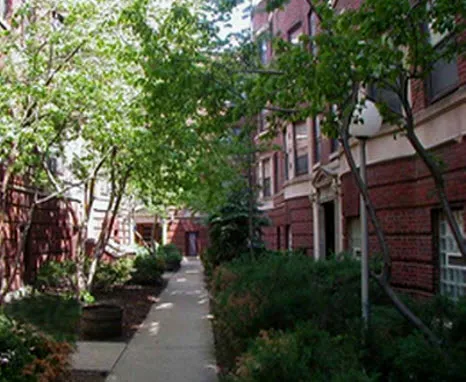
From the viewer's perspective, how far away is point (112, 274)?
→ 59.3 feet

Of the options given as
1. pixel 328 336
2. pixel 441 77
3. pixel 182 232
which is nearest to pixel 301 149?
pixel 441 77

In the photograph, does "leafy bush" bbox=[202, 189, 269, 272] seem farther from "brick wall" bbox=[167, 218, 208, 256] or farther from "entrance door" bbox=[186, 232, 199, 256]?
"entrance door" bbox=[186, 232, 199, 256]

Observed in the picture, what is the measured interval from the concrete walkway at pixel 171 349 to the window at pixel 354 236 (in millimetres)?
3476

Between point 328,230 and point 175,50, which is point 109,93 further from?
point 328,230

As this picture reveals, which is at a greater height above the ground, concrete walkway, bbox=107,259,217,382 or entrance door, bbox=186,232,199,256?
entrance door, bbox=186,232,199,256

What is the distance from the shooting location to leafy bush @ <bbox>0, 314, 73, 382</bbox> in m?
5.75

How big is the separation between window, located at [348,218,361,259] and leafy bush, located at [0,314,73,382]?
267 inches

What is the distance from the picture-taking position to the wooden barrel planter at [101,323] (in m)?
10.5

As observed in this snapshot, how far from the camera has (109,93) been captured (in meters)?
11.2

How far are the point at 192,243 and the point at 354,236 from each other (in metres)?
37.0

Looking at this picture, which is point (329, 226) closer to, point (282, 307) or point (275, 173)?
point (282, 307)

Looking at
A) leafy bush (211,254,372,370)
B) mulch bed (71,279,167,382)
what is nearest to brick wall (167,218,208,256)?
mulch bed (71,279,167,382)

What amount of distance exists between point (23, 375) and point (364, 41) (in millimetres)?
4620

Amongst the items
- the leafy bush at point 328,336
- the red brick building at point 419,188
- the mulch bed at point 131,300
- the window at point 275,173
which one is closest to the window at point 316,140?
the red brick building at point 419,188
